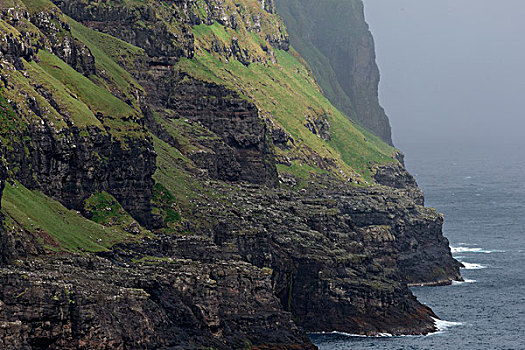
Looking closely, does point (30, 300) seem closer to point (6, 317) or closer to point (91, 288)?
point (6, 317)

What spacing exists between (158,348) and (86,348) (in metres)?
A: 16.7

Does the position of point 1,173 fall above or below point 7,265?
above

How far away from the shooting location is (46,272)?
186 m

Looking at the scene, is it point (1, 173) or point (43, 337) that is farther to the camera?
point (1, 173)

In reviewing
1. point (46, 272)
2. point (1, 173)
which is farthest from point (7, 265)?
point (1, 173)

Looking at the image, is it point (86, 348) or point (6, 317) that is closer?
point (6, 317)

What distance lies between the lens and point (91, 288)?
190875 mm

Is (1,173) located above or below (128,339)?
above

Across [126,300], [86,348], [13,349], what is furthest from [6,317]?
[126,300]

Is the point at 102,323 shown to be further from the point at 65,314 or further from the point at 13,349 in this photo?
the point at 13,349

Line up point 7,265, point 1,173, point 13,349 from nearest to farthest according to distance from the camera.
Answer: point 13,349, point 7,265, point 1,173

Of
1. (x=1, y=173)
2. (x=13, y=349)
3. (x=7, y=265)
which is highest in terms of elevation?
(x=1, y=173)

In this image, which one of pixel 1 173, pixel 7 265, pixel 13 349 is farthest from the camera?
pixel 1 173

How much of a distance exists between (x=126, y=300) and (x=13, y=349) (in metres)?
29.6
